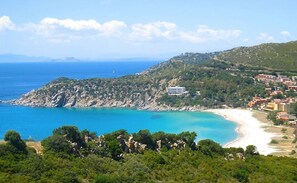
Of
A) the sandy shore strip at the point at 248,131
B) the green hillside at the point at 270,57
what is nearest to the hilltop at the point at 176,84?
the green hillside at the point at 270,57

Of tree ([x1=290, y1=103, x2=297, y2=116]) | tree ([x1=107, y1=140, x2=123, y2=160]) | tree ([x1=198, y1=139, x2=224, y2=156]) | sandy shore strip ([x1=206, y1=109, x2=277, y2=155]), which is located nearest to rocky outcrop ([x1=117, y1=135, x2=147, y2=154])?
tree ([x1=107, y1=140, x2=123, y2=160])

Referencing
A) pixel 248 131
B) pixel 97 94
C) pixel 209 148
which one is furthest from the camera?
pixel 97 94

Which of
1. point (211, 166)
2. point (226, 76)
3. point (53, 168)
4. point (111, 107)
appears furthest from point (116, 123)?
point (53, 168)

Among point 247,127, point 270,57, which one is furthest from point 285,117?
point 270,57

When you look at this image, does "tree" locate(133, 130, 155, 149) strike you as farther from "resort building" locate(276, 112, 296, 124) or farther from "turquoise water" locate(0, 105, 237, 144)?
"resort building" locate(276, 112, 296, 124)

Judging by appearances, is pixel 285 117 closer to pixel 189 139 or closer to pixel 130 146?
pixel 189 139
